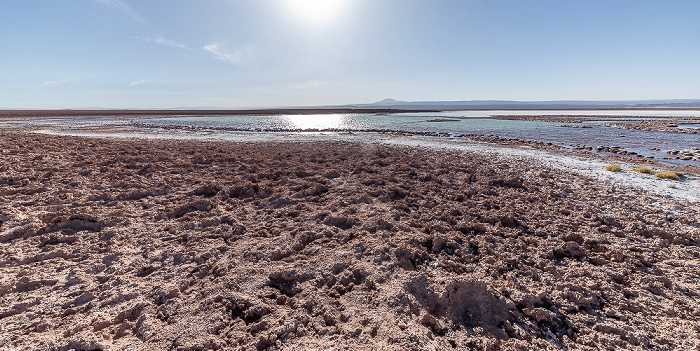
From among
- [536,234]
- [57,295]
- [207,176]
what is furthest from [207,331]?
[207,176]

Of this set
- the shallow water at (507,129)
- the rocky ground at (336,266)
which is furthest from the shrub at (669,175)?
the shallow water at (507,129)

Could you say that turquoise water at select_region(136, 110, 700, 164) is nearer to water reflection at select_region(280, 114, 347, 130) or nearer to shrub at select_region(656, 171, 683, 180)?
water reflection at select_region(280, 114, 347, 130)

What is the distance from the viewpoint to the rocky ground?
3.08 meters

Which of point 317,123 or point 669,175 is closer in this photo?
point 669,175

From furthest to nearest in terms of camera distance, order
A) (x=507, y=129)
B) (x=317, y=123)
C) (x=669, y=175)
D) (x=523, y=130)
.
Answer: (x=317, y=123), (x=507, y=129), (x=523, y=130), (x=669, y=175)

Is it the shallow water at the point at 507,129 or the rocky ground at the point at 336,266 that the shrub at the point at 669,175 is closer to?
the rocky ground at the point at 336,266

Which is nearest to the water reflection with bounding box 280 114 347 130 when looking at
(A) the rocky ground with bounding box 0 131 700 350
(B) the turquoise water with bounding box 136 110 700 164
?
(B) the turquoise water with bounding box 136 110 700 164

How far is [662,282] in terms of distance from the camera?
4070 millimetres

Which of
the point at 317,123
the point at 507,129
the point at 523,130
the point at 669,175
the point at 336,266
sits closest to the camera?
the point at 336,266

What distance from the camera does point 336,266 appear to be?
13.9 feet

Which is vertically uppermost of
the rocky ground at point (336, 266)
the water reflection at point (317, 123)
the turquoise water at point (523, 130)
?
the water reflection at point (317, 123)

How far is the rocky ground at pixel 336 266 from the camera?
3.08 meters

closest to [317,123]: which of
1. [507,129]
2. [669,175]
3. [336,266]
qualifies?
[507,129]

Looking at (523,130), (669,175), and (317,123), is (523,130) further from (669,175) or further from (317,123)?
(317,123)
